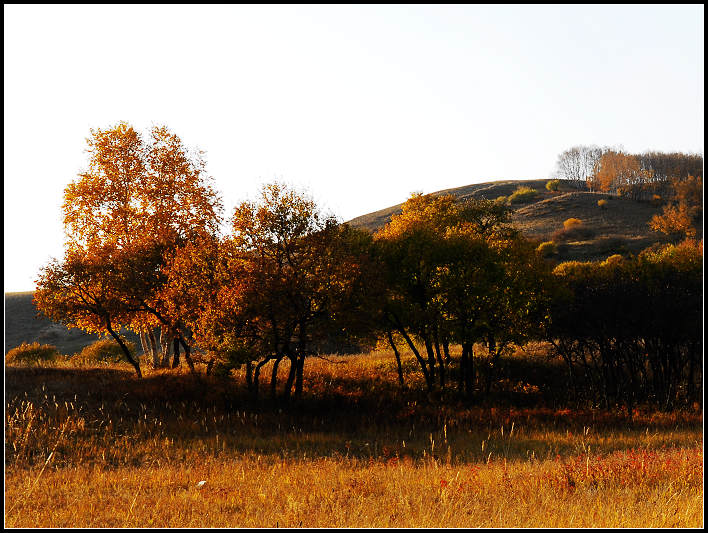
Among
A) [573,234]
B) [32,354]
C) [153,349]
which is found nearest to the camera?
[153,349]

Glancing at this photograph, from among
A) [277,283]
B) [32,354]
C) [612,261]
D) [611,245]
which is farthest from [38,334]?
[611,245]

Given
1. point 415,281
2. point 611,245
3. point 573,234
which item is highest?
point 573,234

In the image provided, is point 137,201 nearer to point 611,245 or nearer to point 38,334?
point 38,334

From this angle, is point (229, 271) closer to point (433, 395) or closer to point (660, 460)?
point (433, 395)

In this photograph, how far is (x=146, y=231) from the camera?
97.0 ft

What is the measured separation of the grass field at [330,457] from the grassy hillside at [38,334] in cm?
5029

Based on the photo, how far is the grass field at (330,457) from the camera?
27.1 ft

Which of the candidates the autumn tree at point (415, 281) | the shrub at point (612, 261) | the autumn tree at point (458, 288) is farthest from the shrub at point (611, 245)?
the autumn tree at point (415, 281)

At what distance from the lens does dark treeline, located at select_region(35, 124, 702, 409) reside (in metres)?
23.2

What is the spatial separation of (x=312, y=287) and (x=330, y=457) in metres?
8.76

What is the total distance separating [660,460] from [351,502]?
793cm

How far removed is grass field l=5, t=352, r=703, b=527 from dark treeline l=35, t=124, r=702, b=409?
2400 millimetres

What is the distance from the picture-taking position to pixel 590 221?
100 m

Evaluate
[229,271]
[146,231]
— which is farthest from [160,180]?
[229,271]
